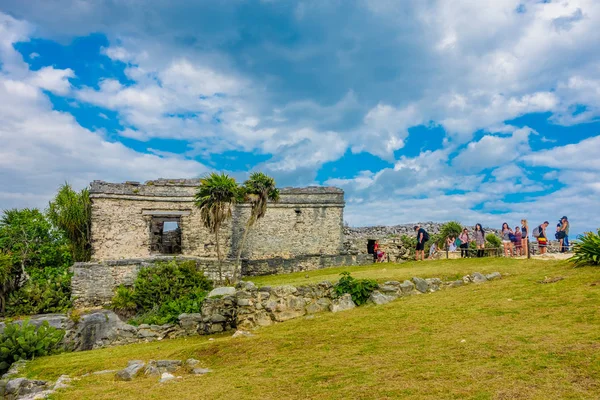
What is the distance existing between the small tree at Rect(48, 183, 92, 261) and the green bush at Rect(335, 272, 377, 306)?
17082 millimetres

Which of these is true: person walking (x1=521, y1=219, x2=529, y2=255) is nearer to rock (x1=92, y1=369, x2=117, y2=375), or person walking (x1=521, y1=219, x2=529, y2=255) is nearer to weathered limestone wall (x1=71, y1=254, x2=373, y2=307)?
weathered limestone wall (x1=71, y1=254, x2=373, y2=307)

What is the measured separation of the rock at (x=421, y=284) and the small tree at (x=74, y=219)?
18.4m

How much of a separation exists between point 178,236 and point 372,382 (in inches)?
949

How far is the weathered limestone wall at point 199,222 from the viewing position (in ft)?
77.6

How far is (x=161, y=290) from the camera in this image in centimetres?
1897

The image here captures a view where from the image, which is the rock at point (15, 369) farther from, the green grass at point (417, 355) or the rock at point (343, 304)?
the rock at point (343, 304)

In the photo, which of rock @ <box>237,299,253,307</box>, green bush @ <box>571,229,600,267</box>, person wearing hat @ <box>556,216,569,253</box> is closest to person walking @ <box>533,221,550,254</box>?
person wearing hat @ <box>556,216,569,253</box>

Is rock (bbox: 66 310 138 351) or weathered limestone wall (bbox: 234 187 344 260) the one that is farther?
weathered limestone wall (bbox: 234 187 344 260)

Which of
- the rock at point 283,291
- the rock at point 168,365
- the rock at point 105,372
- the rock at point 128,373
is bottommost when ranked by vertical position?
the rock at point 105,372

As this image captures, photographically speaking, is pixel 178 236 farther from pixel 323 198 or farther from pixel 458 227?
pixel 458 227

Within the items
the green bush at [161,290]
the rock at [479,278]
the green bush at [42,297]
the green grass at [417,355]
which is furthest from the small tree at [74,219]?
the rock at [479,278]

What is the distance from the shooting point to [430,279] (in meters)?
12.4

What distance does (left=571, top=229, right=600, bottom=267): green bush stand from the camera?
11.7 meters

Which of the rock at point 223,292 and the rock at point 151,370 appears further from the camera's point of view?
the rock at point 223,292
